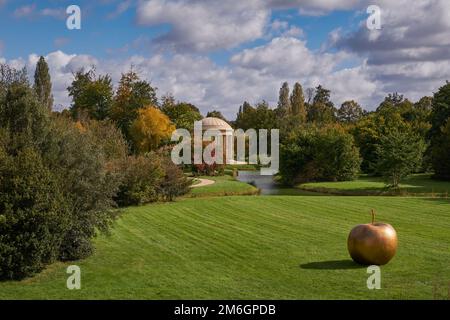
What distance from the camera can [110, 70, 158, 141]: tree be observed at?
64375 mm

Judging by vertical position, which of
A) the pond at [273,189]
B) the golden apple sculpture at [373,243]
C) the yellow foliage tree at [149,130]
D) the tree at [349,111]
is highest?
the tree at [349,111]

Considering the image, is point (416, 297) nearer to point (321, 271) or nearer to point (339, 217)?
point (321, 271)

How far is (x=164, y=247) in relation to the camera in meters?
17.5

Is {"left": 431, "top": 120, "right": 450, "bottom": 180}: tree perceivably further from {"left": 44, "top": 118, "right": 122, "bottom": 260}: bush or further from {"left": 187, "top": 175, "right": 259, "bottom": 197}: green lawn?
Result: {"left": 44, "top": 118, "right": 122, "bottom": 260}: bush

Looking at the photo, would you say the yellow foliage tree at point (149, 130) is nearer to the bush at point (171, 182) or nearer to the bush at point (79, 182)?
the bush at point (171, 182)

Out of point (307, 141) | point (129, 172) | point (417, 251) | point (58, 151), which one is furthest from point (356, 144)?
point (58, 151)

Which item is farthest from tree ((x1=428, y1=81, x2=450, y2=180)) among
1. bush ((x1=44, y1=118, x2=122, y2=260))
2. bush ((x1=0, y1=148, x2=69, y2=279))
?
bush ((x1=0, y1=148, x2=69, y2=279))

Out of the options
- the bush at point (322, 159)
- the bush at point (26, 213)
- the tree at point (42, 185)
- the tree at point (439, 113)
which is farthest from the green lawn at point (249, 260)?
the tree at point (439, 113)

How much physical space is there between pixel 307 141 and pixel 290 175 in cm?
430

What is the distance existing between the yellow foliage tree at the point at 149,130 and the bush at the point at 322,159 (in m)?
13.3

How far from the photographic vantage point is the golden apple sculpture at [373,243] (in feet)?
45.3

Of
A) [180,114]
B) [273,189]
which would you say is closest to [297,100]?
[180,114]

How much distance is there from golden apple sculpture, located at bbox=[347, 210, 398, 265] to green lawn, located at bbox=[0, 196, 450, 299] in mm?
366

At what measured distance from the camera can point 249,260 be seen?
15266mm
